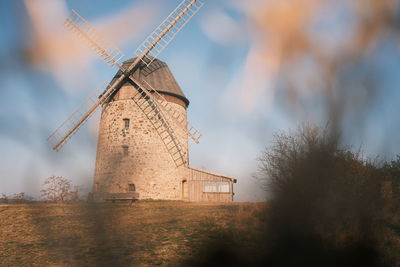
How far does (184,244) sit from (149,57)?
700 inches

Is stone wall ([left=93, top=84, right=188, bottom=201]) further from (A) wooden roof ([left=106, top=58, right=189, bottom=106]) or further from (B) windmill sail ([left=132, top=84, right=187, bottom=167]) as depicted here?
(A) wooden roof ([left=106, top=58, right=189, bottom=106])

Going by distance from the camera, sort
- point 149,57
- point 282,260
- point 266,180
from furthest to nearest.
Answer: point 149,57 → point 266,180 → point 282,260

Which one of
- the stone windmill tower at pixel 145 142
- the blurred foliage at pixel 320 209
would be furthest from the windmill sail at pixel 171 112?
the blurred foliage at pixel 320 209

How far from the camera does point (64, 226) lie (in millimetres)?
11016

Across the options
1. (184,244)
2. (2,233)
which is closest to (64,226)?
(2,233)

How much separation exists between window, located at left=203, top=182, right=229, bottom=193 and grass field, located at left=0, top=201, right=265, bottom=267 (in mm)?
9856

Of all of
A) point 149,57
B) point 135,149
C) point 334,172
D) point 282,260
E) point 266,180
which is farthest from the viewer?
point 149,57

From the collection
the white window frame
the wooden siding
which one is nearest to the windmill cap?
the wooden siding

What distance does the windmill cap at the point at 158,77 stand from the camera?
23.4 metres

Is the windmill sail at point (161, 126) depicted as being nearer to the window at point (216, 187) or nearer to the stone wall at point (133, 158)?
the stone wall at point (133, 158)

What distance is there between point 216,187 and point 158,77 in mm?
9072

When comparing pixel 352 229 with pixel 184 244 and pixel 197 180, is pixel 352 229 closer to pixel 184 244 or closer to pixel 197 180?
pixel 184 244

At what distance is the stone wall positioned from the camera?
21.8 m

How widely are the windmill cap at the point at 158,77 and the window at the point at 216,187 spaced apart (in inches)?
266
